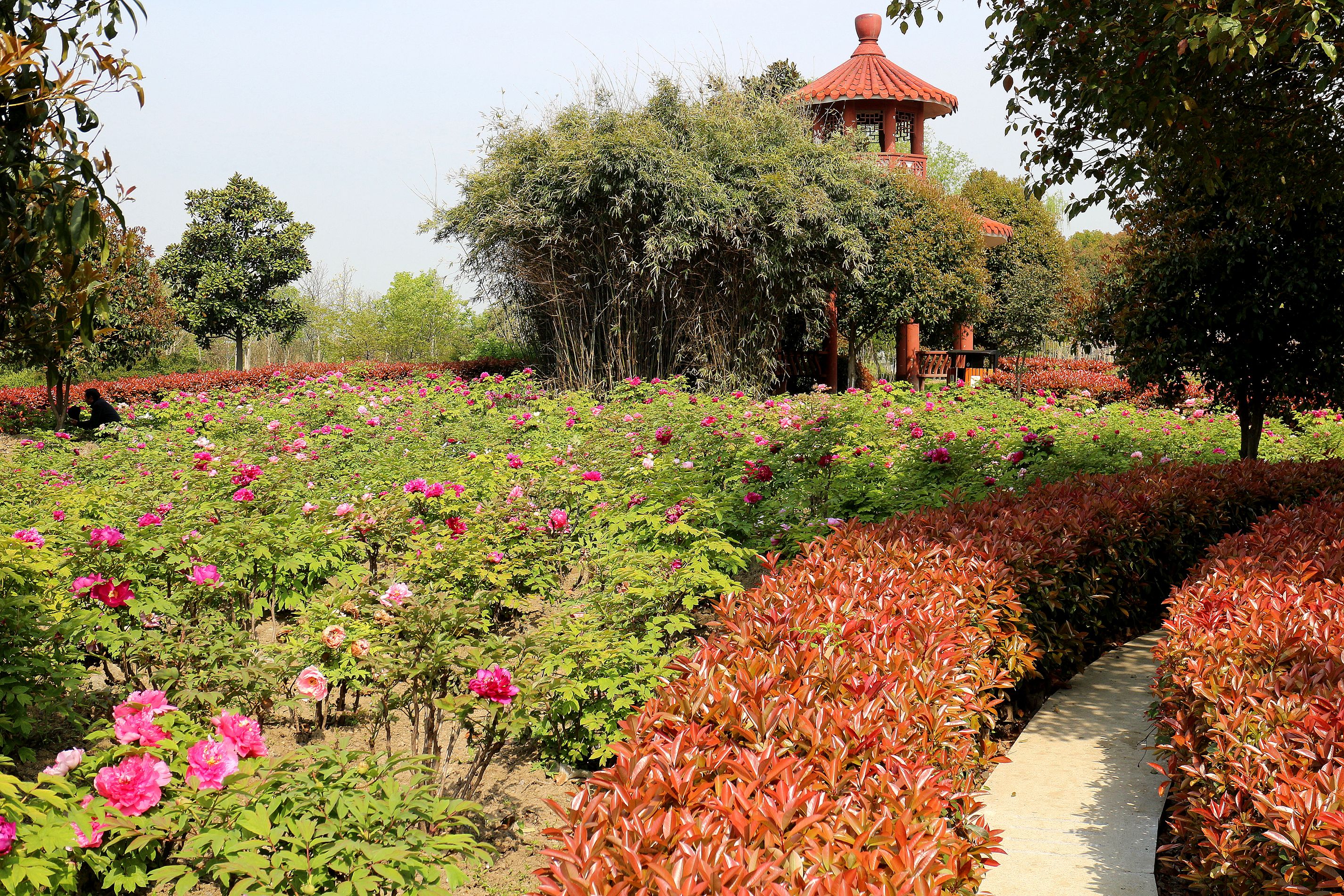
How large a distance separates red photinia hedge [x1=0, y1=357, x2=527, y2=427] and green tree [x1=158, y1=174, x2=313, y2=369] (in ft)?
27.8

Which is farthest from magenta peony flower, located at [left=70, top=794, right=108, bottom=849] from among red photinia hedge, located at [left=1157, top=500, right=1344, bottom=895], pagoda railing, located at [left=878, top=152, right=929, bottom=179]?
pagoda railing, located at [left=878, top=152, right=929, bottom=179]

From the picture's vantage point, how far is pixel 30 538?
3.70m

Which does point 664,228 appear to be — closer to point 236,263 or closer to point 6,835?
point 6,835

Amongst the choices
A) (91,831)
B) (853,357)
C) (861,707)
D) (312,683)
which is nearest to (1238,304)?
(861,707)

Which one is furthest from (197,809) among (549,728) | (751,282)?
(751,282)

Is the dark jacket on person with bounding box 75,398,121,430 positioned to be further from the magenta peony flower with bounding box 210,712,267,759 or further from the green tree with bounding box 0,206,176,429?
the magenta peony flower with bounding box 210,712,267,759

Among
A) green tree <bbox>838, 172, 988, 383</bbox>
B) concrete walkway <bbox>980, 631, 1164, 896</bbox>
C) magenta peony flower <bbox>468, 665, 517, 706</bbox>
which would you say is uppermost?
green tree <bbox>838, 172, 988, 383</bbox>

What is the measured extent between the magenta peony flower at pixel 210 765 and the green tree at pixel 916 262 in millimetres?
16194

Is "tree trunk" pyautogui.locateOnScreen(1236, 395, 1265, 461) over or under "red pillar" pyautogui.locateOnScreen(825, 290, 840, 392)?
under

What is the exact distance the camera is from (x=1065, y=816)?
305 centimetres

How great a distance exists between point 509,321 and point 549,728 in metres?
14.3

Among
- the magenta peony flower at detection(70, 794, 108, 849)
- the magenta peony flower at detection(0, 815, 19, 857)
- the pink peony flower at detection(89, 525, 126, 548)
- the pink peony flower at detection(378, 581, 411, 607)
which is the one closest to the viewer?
the magenta peony flower at detection(0, 815, 19, 857)

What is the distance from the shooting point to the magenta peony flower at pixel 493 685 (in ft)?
8.66

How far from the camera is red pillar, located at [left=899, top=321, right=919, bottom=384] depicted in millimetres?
20625
